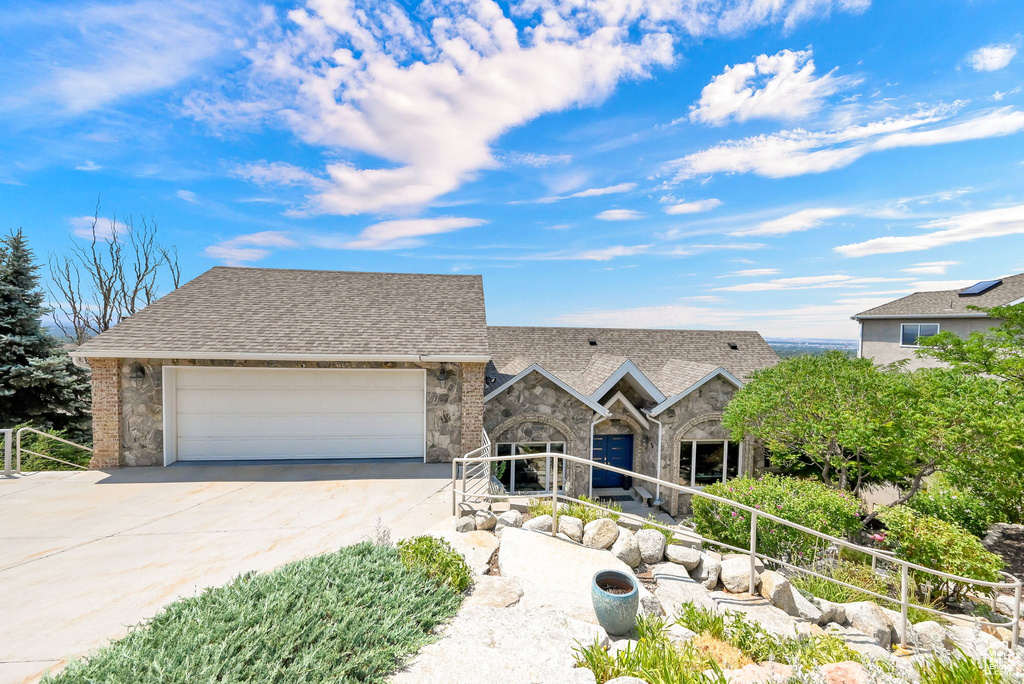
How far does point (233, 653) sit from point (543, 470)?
1131 cm

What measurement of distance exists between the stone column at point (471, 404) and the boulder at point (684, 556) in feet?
19.4

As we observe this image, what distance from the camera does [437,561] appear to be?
5.30 metres

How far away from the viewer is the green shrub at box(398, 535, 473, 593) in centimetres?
511

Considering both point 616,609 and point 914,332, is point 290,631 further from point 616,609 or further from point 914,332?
point 914,332

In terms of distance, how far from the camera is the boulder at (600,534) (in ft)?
21.3

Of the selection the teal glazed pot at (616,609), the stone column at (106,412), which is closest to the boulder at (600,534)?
the teal glazed pot at (616,609)

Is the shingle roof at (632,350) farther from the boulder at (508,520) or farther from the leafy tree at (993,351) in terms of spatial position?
the boulder at (508,520)

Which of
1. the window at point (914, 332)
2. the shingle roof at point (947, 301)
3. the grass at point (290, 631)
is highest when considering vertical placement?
the shingle roof at point (947, 301)

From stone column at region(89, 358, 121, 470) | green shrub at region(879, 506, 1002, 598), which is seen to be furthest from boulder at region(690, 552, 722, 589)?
stone column at region(89, 358, 121, 470)

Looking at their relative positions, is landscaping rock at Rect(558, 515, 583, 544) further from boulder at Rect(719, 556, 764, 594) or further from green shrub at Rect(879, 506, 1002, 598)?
green shrub at Rect(879, 506, 1002, 598)

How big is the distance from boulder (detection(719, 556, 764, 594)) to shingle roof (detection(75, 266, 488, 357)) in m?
6.92

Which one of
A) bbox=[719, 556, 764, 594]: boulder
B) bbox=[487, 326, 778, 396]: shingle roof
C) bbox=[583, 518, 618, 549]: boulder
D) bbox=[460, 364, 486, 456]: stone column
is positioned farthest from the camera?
bbox=[487, 326, 778, 396]: shingle roof

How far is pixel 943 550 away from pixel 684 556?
6.02 m

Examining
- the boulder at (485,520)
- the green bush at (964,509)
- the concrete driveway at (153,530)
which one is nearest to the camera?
the concrete driveway at (153,530)
